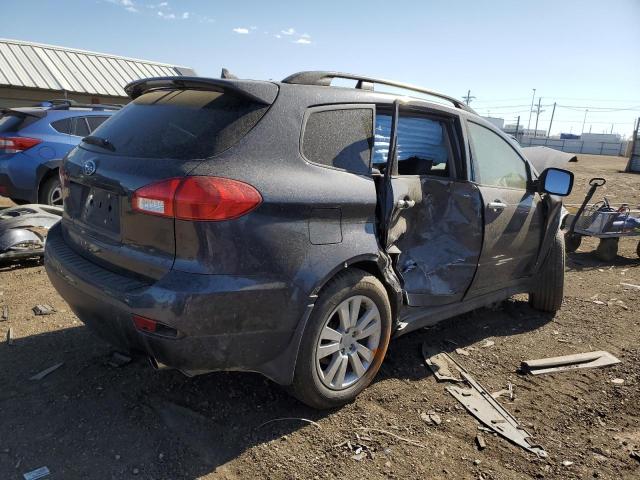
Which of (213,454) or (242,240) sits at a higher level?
(242,240)

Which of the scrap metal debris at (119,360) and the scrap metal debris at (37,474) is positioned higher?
the scrap metal debris at (119,360)

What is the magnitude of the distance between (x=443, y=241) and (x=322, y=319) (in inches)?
55.0

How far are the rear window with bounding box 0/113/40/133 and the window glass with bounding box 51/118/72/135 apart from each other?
0.25m

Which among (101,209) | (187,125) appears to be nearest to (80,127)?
(101,209)

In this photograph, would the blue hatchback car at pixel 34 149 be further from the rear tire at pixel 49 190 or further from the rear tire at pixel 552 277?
the rear tire at pixel 552 277

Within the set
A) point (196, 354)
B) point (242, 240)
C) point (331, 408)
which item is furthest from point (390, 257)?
point (196, 354)

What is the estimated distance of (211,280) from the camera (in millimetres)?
2301

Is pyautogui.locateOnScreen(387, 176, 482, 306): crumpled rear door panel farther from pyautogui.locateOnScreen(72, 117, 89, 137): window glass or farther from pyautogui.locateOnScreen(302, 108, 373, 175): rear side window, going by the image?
pyautogui.locateOnScreen(72, 117, 89, 137): window glass

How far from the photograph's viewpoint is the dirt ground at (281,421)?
2516 mm

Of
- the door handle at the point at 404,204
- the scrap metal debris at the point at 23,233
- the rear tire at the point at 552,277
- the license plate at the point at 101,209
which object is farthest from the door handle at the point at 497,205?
the scrap metal debris at the point at 23,233

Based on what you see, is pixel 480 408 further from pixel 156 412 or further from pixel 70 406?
pixel 70 406

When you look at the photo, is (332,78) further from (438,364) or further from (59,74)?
(59,74)

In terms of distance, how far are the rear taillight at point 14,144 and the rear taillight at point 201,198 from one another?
594 centimetres

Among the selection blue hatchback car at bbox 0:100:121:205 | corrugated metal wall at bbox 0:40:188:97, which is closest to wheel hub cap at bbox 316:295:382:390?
blue hatchback car at bbox 0:100:121:205
